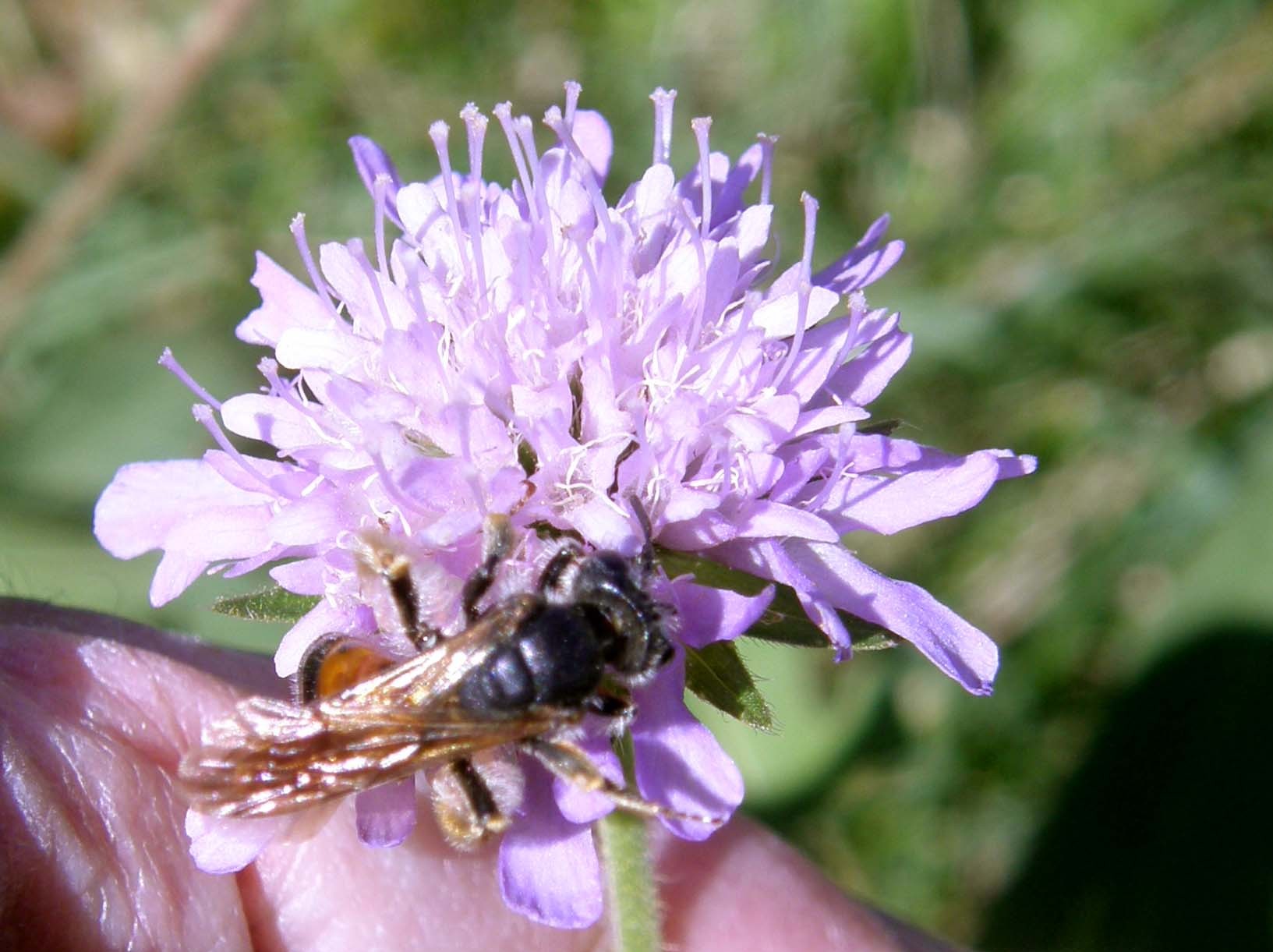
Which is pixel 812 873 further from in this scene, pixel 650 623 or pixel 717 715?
pixel 650 623

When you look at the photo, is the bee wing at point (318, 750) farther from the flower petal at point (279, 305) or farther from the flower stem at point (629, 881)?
the flower petal at point (279, 305)

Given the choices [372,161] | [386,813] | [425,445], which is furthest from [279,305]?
[386,813]

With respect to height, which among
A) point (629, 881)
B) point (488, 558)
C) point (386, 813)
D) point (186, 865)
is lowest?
point (629, 881)

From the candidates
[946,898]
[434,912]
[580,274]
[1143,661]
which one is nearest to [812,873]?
[434,912]

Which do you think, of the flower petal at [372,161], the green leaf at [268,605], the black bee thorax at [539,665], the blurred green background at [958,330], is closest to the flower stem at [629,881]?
the black bee thorax at [539,665]

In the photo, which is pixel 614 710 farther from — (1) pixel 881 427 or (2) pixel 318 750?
(1) pixel 881 427
